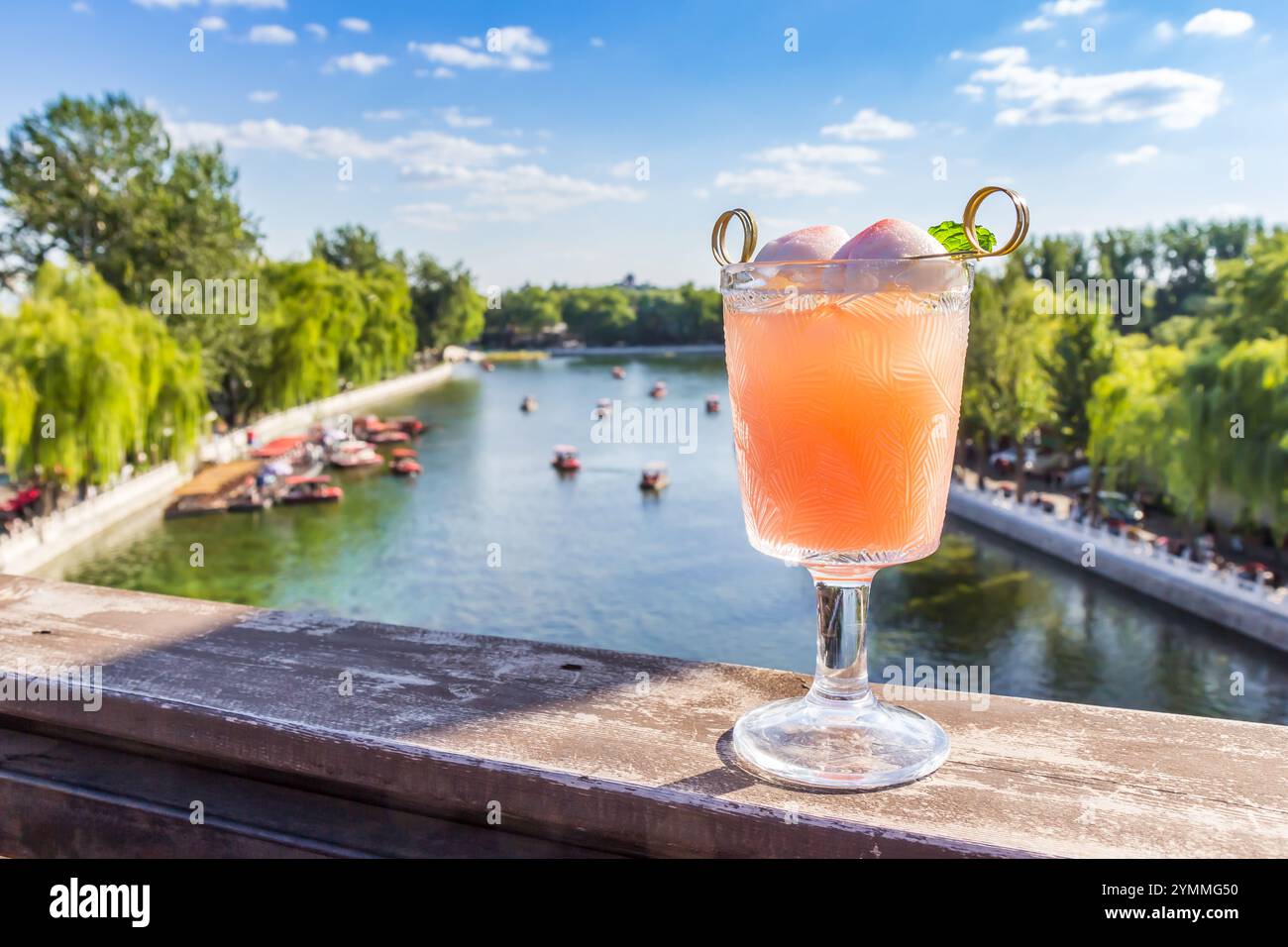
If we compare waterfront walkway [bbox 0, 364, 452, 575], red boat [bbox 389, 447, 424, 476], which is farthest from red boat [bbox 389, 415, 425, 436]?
red boat [bbox 389, 447, 424, 476]

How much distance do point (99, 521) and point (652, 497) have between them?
13505 mm

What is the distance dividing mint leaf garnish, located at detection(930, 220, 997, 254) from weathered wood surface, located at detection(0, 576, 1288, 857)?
48cm

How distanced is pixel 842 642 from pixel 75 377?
21.6 metres

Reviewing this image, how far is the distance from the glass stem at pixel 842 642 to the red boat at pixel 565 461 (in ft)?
105

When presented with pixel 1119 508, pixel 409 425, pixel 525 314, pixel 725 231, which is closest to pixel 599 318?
pixel 525 314

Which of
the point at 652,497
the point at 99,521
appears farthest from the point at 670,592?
the point at 99,521

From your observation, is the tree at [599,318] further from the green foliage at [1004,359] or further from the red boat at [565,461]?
the green foliage at [1004,359]

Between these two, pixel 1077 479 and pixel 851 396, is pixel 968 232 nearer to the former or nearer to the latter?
pixel 851 396

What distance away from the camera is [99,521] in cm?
2264

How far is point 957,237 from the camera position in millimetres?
1027

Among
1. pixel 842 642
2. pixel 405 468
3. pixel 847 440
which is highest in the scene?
pixel 847 440

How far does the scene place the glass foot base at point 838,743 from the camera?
97 cm

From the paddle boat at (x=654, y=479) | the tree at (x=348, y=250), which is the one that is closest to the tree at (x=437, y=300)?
the tree at (x=348, y=250)
